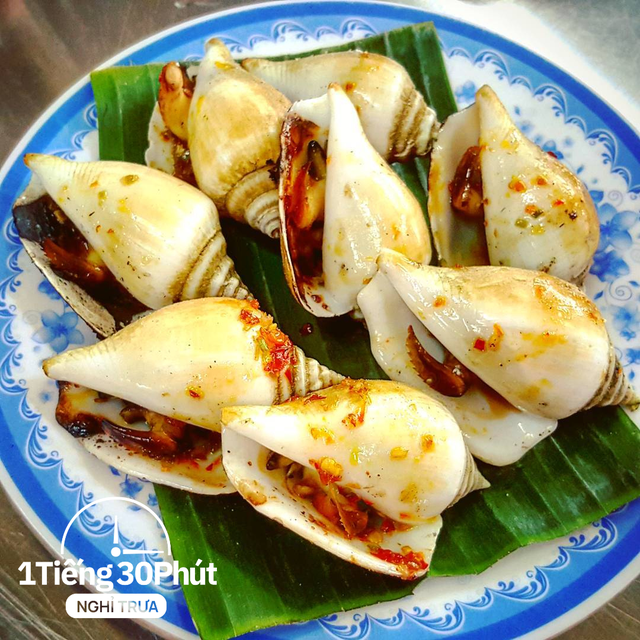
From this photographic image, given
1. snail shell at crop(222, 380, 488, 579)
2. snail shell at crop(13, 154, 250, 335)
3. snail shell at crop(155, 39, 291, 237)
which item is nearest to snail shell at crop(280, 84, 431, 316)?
snail shell at crop(155, 39, 291, 237)

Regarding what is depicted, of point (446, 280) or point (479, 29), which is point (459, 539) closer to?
point (446, 280)

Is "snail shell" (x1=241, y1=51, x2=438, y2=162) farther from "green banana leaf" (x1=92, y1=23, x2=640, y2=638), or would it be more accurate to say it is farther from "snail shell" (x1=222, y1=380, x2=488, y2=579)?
"snail shell" (x1=222, y1=380, x2=488, y2=579)

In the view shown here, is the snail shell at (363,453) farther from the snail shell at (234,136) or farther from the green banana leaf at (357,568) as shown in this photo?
the snail shell at (234,136)

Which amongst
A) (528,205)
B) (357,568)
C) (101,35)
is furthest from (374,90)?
(101,35)

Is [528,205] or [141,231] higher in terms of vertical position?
[528,205]

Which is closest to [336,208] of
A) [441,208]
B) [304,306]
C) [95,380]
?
[304,306]

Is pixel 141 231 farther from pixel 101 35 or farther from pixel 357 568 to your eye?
pixel 101 35

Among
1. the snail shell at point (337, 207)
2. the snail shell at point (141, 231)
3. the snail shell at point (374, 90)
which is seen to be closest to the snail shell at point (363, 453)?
the snail shell at point (337, 207)
